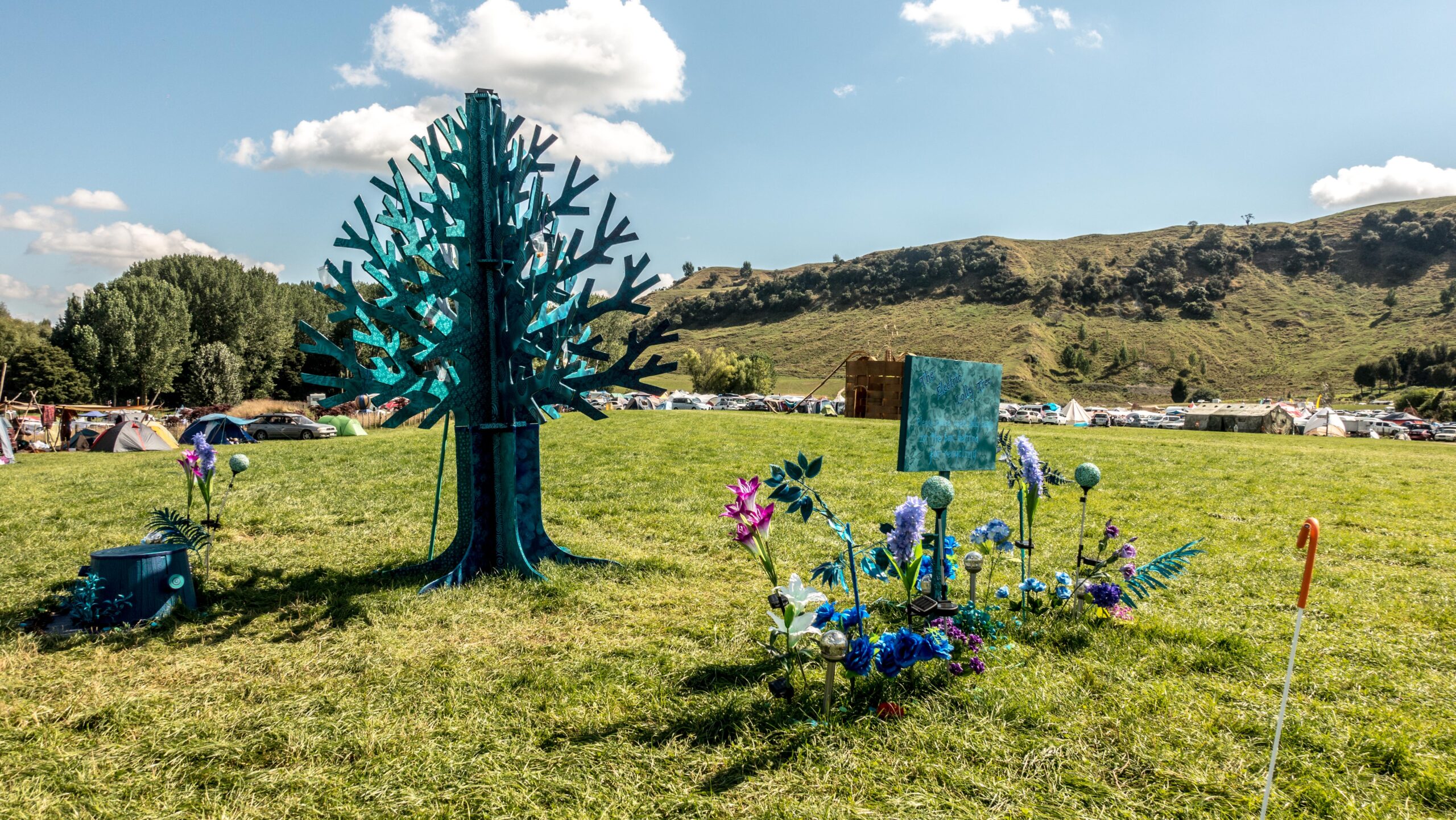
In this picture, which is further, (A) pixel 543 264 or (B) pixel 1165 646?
(A) pixel 543 264

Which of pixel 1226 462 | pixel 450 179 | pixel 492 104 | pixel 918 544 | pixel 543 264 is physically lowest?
pixel 1226 462

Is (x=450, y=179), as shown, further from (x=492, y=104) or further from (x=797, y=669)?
(x=797, y=669)

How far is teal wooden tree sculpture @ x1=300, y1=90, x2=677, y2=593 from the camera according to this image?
234 inches

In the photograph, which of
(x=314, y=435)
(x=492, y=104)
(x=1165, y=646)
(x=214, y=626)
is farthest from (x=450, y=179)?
(x=314, y=435)

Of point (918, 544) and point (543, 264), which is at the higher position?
point (543, 264)

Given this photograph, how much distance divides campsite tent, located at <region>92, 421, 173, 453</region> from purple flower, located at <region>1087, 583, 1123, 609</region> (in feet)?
80.7

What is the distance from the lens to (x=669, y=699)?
12.9 ft

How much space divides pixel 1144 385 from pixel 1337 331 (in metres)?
27.0

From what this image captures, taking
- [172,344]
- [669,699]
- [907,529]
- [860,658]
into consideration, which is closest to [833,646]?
[860,658]

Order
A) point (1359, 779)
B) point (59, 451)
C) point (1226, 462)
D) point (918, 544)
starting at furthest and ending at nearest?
1. point (59, 451)
2. point (1226, 462)
3. point (918, 544)
4. point (1359, 779)

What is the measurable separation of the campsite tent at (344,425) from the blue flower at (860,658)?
25397 mm

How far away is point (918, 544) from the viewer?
416 centimetres

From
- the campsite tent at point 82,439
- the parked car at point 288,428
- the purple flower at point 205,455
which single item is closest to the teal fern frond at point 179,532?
the purple flower at point 205,455

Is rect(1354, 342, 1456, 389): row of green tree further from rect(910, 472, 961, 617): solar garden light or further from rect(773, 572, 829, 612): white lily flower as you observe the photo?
rect(773, 572, 829, 612): white lily flower
